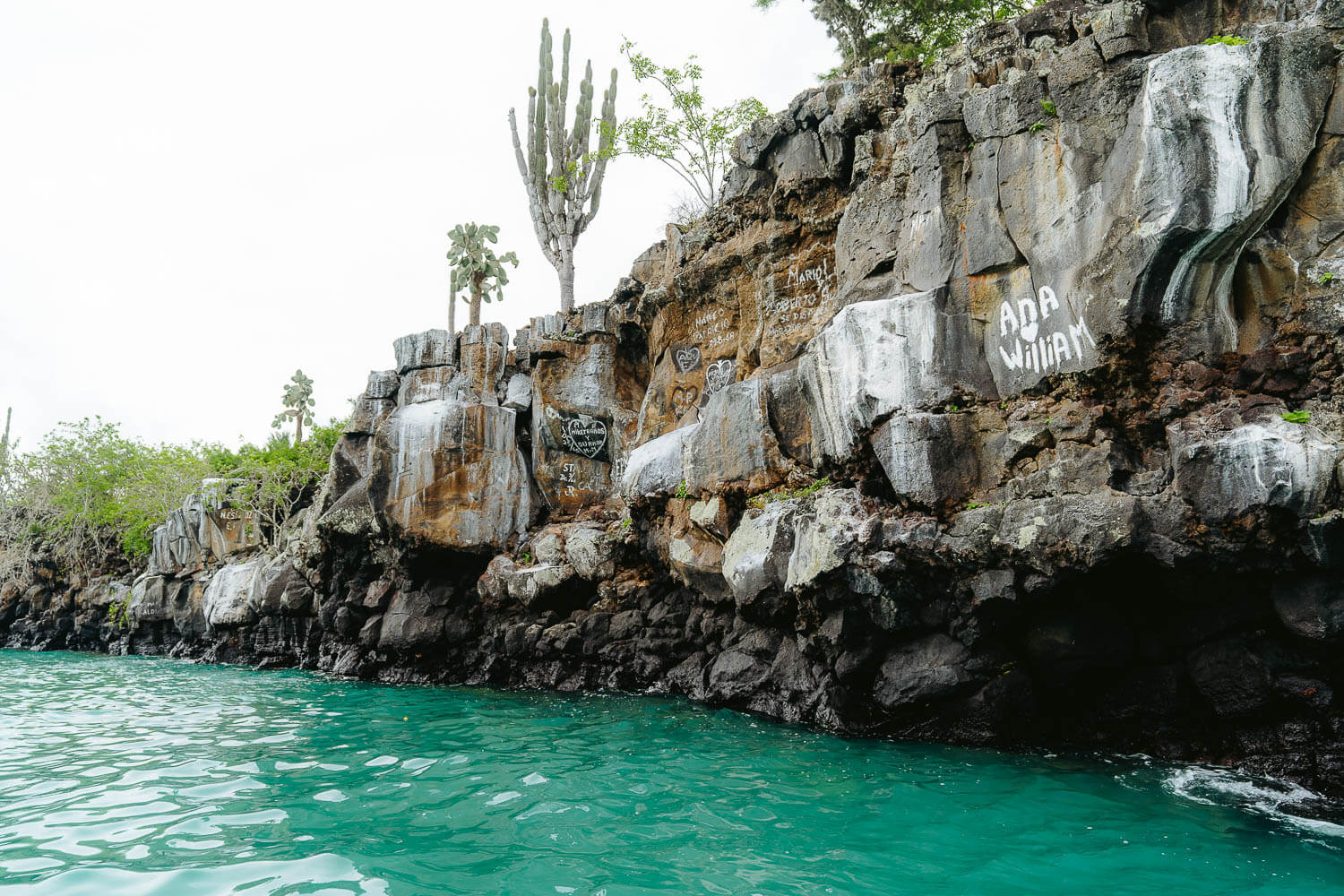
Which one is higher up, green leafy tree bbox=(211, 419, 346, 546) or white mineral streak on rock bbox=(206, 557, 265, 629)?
green leafy tree bbox=(211, 419, 346, 546)

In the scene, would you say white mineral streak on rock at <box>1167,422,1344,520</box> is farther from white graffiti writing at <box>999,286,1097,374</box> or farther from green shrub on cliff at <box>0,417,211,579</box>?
green shrub on cliff at <box>0,417,211,579</box>

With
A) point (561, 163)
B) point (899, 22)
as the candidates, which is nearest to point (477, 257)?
point (561, 163)

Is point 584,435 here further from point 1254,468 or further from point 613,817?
point 1254,468

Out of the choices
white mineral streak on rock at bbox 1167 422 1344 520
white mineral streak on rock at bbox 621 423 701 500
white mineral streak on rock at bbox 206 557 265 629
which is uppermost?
white mineral streak on rock at bbox 621 423 701 500

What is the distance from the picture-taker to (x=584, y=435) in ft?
63.5

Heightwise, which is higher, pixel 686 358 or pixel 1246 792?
pixel 686 358

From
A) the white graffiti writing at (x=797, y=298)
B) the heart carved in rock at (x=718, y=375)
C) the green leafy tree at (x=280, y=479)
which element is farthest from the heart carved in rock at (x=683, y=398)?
the green leafy tree at (x=280, y=479)

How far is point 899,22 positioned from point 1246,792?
21343 millimetres

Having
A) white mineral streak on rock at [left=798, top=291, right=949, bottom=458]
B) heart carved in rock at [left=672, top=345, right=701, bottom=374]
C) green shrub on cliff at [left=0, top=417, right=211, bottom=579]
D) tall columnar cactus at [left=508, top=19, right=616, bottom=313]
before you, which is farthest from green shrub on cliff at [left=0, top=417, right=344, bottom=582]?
white mineral streak on rock at [left=798, top=291, right=949, bottom=458]

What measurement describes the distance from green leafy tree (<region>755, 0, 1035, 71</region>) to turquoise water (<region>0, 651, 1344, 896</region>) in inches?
709

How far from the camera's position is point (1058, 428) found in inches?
357

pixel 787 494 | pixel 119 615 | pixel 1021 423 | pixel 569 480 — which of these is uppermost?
pixel 569 480

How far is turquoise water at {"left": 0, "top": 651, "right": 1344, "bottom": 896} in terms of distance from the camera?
5.43 metres

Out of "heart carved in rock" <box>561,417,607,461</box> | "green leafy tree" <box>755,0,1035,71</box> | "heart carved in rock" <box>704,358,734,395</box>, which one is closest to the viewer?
"heart carved in rock" <box>704,358,734,395</box>
